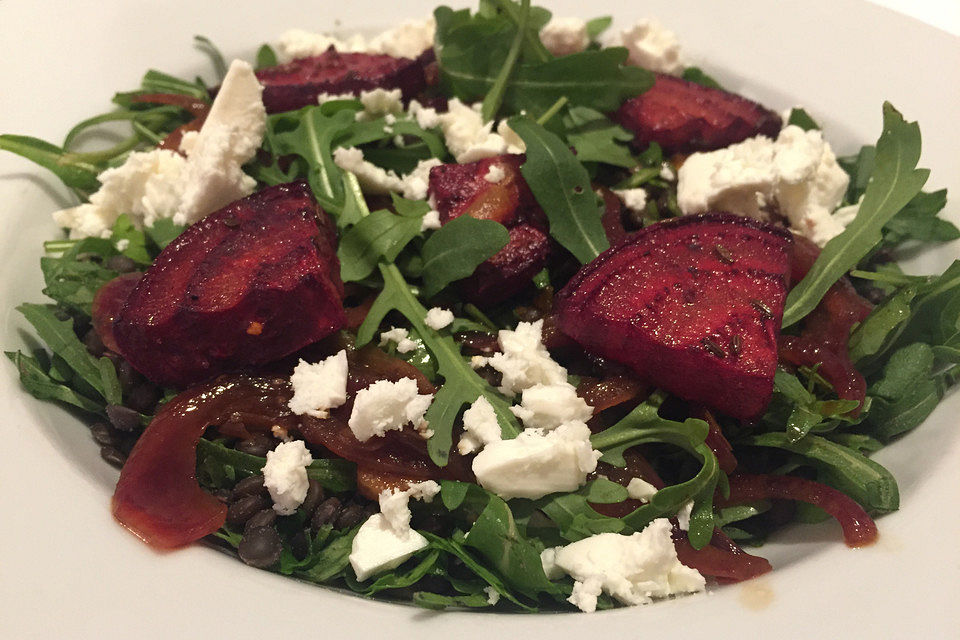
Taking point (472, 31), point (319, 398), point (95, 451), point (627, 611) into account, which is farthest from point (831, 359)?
point (95, 451)

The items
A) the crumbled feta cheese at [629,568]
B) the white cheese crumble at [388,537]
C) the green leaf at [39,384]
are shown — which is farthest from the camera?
the green leaf at [39,384]

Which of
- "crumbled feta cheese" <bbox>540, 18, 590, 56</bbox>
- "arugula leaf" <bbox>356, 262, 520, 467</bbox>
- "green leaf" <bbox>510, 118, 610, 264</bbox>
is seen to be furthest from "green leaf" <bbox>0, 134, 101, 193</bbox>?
"crumbled feta cheese" <bbox>540, 18, 590, 56</bbox>

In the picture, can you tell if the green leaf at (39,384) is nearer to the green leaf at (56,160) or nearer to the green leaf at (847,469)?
the green leaf at (56,160)

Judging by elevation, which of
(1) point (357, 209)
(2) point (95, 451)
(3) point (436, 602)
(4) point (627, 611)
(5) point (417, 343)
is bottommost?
(2) point (95, 451)

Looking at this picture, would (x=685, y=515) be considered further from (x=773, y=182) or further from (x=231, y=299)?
(x=231, y=299)

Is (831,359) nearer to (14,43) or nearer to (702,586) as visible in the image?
(702,586)

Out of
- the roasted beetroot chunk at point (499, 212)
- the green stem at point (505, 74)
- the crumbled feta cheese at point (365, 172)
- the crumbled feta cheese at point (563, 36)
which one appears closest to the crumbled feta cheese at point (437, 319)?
the roasted beetroot chunk at point (499, 212)
